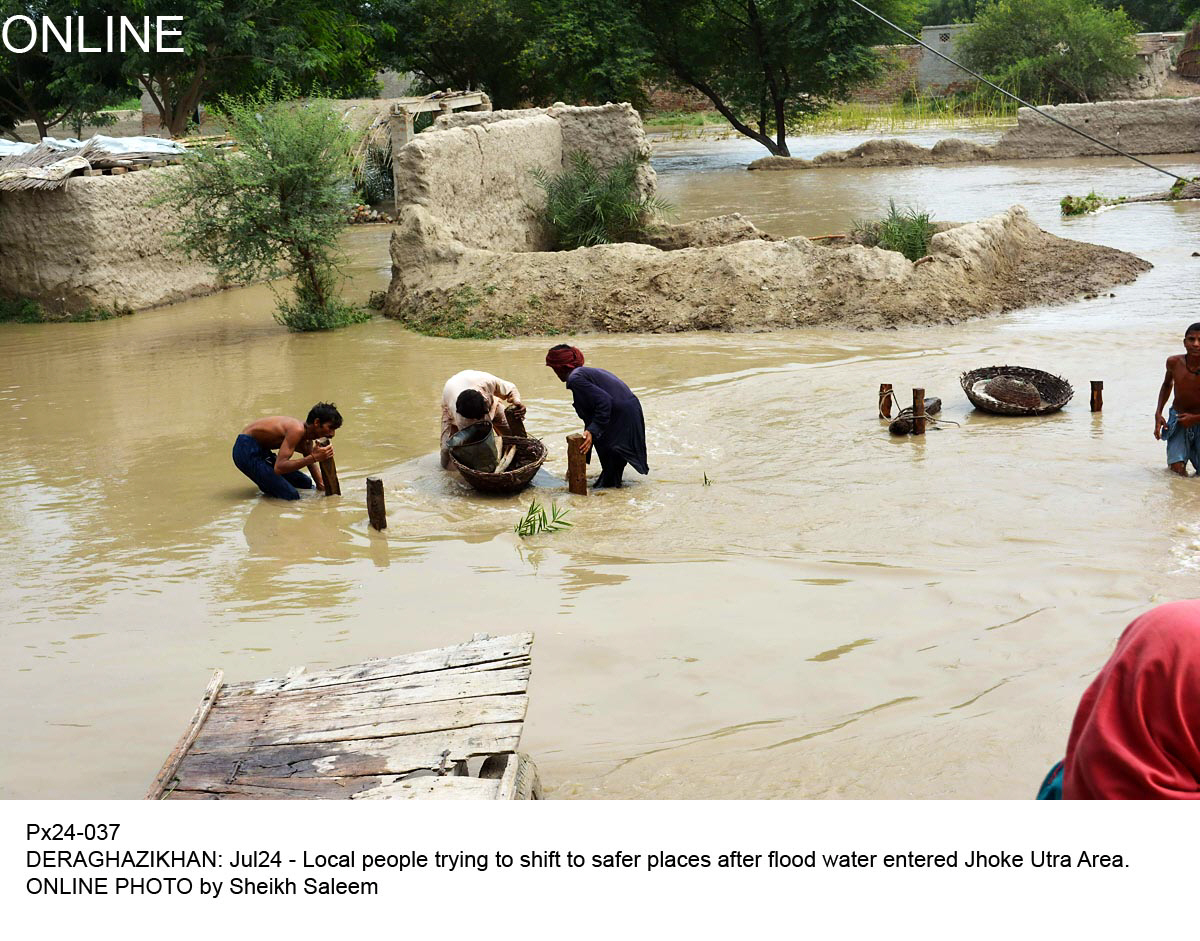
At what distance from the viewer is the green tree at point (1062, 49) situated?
111 ft

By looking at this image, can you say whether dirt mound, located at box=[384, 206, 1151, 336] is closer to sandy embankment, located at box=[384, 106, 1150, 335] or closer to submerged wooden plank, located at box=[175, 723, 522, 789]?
sandy embankment, located at box=[384, 106, 1150, 335]

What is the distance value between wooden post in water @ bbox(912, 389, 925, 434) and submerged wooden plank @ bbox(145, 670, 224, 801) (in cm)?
538

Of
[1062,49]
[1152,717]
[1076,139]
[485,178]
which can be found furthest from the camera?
[1062,49]

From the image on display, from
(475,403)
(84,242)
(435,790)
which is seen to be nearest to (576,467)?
(475,403)

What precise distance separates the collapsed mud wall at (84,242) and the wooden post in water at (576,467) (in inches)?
325

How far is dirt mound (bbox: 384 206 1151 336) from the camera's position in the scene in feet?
39.7

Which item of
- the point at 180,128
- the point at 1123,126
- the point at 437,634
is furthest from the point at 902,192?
the point at 437,634

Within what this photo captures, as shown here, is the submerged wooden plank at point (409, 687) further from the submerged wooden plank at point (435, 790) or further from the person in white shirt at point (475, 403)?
the person in white shirt at point (475, 403)

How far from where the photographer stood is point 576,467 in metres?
7.27

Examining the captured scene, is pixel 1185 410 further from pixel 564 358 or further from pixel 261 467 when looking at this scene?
pixel 261 467

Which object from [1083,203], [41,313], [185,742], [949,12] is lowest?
[185,742]

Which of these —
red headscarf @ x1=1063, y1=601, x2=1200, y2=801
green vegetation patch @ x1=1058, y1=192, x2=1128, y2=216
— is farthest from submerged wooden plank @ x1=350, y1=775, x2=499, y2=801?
green vegetation patch @ x1=1058, y1=192, x2=1128, y2=216

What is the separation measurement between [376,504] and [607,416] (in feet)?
5.09

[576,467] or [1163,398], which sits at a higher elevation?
[1163,398]
